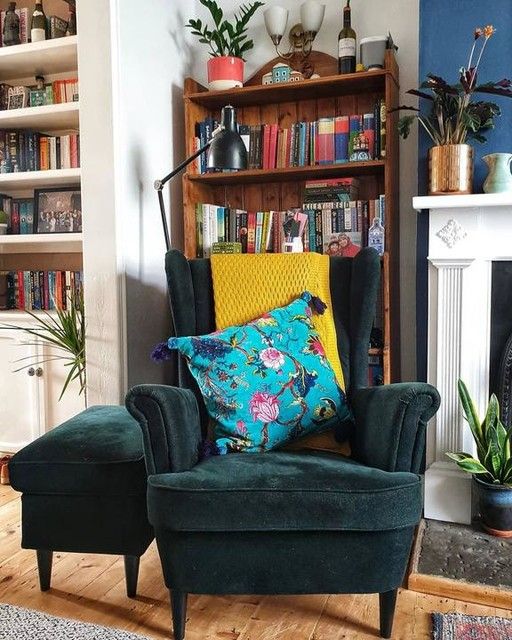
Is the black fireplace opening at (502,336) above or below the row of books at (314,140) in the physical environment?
below

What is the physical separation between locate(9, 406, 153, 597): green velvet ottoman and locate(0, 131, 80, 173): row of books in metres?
1.70

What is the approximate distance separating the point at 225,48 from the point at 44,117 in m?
0.90

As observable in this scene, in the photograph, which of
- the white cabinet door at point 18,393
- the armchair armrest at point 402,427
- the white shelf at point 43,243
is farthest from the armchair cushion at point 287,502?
the white shelf at point 43,243

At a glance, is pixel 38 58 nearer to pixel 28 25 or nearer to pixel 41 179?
pixel 28 25

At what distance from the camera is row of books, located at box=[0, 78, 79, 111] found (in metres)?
2.94

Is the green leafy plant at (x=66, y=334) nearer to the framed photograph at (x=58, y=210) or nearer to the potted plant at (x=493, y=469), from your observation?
the framed photograph at (x=58, y=210)

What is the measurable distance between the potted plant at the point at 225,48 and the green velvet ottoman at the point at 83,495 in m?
1.64

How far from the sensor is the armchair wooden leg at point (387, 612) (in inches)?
64.4

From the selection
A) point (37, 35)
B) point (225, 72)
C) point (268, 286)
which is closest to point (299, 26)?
point (225, 72)

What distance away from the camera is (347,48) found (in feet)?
8.28

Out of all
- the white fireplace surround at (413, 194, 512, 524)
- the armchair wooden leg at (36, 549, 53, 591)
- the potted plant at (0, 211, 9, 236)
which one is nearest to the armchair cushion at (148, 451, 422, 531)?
the armchair wooden leg at (36, 549, 53, 591)

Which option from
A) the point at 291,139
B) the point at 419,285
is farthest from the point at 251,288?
the point at 291,139

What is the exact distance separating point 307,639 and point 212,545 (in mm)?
376

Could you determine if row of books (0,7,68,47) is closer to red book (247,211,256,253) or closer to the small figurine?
the small figurine
